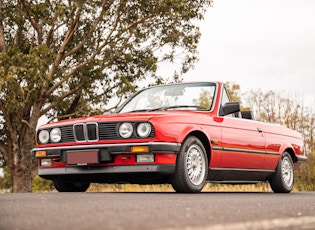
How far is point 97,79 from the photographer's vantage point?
1888cm

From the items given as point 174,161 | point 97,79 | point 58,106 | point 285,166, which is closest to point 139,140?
point 174,161

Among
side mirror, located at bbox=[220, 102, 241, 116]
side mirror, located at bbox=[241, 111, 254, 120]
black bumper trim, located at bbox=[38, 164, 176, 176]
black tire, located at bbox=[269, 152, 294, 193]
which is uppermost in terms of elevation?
side mirror, located at bbox=[220, 102, 241, 116]

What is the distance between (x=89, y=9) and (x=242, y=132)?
30.5 ft

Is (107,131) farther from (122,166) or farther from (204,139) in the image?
(204,139)

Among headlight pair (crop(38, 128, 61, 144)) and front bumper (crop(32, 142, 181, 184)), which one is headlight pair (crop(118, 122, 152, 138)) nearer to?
front bumper (crop(32, 142, 181, 184))

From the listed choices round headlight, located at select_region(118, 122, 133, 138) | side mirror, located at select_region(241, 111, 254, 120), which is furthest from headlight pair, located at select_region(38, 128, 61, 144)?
side mirror, located at select_region(241, 111, 254, 120)

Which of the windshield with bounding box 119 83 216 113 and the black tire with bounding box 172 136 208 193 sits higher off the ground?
the windshield with bounding box 119 83 216 113

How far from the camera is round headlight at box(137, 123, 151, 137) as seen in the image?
23.6ft

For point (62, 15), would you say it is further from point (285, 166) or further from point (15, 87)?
point (285, 166)

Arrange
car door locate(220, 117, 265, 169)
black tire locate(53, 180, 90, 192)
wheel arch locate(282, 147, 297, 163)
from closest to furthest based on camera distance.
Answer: car door locate(220, 117, 265, 169) < black tire locate(53, 180, 90, 192) < wheel arch locate(282, 147, 297, 163)

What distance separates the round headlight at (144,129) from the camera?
7.21 metres

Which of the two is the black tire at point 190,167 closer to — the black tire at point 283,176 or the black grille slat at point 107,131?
the black grille slat at point 107,131

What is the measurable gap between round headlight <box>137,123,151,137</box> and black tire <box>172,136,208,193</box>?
49 centimetres

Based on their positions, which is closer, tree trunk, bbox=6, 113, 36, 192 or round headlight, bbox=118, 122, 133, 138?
round headlight, bbox=118, 122, 133, 138
